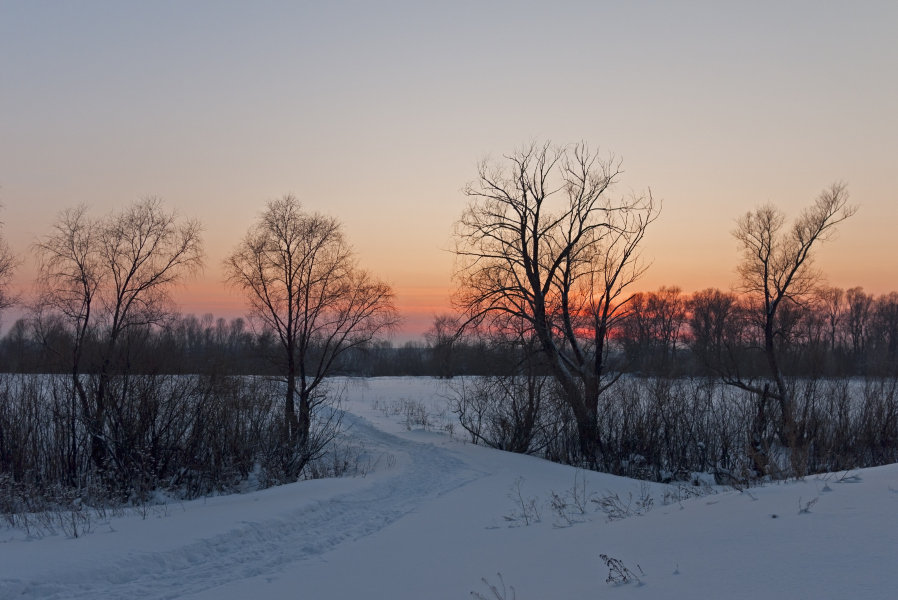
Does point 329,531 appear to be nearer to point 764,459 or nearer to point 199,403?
point 199,403

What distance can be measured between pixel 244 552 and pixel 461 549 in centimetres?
324

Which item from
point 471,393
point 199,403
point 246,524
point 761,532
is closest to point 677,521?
point 761,532

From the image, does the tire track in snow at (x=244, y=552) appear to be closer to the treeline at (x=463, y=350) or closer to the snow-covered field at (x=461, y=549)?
the snow-covered field at (x=461, y=549)

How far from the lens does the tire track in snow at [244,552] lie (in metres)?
6.57

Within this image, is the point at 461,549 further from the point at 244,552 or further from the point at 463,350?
the point at 463,350

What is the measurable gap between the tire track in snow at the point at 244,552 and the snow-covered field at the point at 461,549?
2 cm

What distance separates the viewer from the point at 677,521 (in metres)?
6.51

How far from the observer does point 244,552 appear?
27.2 ft

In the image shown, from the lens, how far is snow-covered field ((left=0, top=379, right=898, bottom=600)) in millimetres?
4402

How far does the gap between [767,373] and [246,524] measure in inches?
1095

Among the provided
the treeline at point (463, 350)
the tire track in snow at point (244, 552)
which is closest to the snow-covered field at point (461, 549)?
the tire track in snow at point (244, 552)

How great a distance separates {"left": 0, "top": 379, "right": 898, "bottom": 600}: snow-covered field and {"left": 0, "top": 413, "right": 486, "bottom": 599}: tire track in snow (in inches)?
1.0

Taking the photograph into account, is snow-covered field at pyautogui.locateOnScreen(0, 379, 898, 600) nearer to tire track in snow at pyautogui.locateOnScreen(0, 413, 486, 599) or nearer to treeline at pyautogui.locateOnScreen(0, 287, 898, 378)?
tire track in snow at pyautogui.locateOnScreen(0, 413, 486, 599)

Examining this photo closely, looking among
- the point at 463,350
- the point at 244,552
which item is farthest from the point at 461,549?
the point at 463,350
